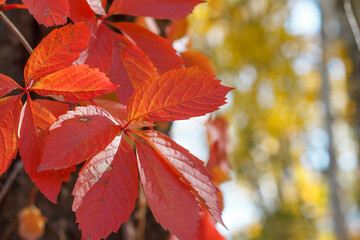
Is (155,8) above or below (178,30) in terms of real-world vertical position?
below

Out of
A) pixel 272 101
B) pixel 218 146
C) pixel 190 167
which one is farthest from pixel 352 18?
pixel 272 101

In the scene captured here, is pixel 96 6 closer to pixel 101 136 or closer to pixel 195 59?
pixel 101 136

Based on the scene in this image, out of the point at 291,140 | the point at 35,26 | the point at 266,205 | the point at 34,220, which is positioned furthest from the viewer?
the point at 291,140

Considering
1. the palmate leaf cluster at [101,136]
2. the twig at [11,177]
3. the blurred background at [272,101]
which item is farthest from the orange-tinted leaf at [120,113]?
the blurred background at [272,101]

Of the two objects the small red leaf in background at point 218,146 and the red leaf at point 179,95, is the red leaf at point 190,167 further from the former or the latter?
the small red leaf in background at point 218,146

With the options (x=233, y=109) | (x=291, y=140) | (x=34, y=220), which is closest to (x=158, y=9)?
(x=34, y=220)

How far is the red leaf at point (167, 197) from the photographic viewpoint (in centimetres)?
22

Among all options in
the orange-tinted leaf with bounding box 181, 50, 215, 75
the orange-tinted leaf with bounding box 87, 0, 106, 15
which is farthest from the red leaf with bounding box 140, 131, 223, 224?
the orange-tinted leaf with bounding box 181, 50, 215, 75

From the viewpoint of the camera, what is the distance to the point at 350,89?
3314 mm

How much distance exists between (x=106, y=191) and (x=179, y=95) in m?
0.08

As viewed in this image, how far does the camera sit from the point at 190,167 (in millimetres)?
227

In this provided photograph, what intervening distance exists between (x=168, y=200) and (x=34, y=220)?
0.42m

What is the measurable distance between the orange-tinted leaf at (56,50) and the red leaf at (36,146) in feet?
0.07

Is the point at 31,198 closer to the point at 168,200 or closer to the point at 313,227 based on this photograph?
the point at 168,200
